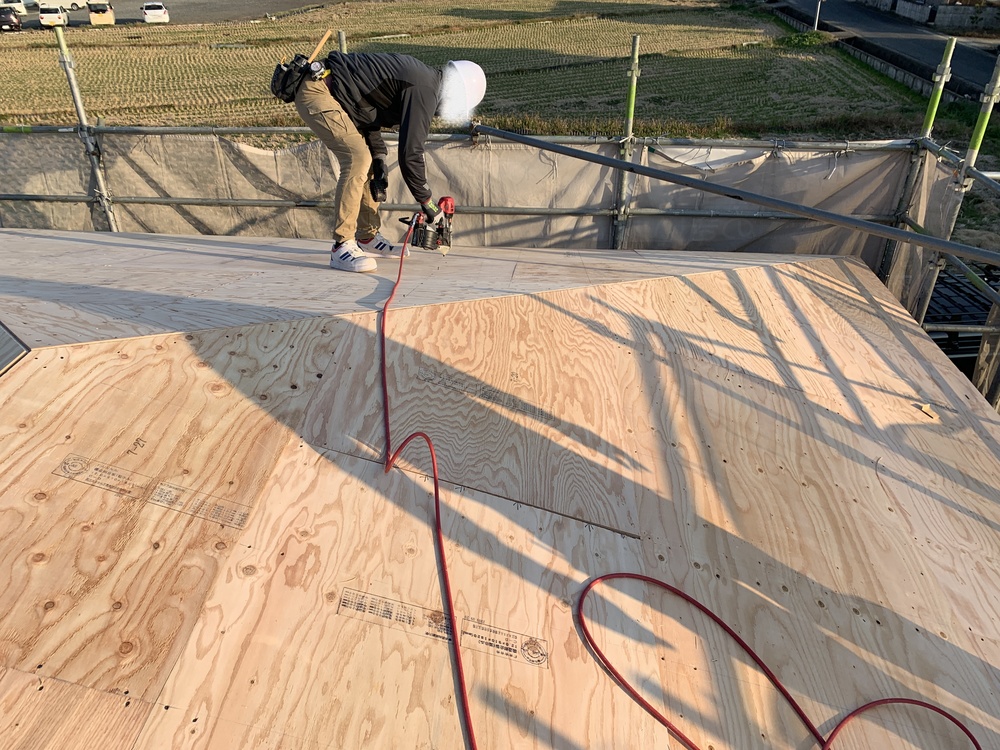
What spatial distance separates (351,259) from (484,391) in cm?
191

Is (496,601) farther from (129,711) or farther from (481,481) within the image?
(129,711)

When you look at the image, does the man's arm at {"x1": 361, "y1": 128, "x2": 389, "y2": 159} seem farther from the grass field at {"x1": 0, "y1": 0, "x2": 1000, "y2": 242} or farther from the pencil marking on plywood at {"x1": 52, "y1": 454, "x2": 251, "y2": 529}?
the grass field at {"x1": 0, "y1": 0, "x2": 1000, "y2": 242}

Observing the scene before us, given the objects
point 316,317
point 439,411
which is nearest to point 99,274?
point 316,317

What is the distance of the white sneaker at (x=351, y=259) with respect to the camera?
4773 millimetres

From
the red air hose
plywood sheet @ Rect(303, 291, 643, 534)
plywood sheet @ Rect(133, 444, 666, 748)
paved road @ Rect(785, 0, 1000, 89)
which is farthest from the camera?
paved road @ Rect(785, 0, 1000, 89)

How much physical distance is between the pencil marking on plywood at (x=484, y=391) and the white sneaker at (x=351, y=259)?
62.1 inches

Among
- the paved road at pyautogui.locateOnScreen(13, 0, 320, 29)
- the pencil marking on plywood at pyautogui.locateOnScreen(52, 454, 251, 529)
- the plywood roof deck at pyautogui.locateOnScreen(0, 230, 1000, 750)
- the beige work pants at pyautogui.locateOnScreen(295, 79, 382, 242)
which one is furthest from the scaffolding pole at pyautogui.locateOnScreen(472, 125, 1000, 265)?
the paved road at pyautogui.locateOnScreen(13, 0, 320, 29)

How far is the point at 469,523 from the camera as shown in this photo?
268cm

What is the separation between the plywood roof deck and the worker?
0.72m

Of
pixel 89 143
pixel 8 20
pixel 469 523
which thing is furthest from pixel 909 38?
pixel 8 20

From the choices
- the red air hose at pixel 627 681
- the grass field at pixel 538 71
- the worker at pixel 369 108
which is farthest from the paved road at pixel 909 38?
the red air hose at pixel 627 681

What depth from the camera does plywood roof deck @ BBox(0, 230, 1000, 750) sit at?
206 centimetres

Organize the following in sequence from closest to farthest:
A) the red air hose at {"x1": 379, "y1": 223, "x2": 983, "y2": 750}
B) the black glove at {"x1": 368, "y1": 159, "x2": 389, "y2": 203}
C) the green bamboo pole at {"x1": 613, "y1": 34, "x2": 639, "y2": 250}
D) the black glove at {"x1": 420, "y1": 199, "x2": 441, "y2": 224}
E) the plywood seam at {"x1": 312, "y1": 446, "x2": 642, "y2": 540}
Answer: the red air hose at {"x1": 379, "y1": 223, "x2": 983, "y2": 750} < the plywood seam at {"x1": 312, "y1": 446, "x2": 642, "y2": 540} < the black glove at {"x1": 420, "y1": 199, "x2": 441, "y2": 224} < the black glove at {"x1": 368, "y1": 159, "x2": 389, "y2": 203} < the green bamboo pole at {"x1": 613, "y1": 34, "x2": 639, "y2": 250}

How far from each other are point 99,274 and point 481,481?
322 centimetres
